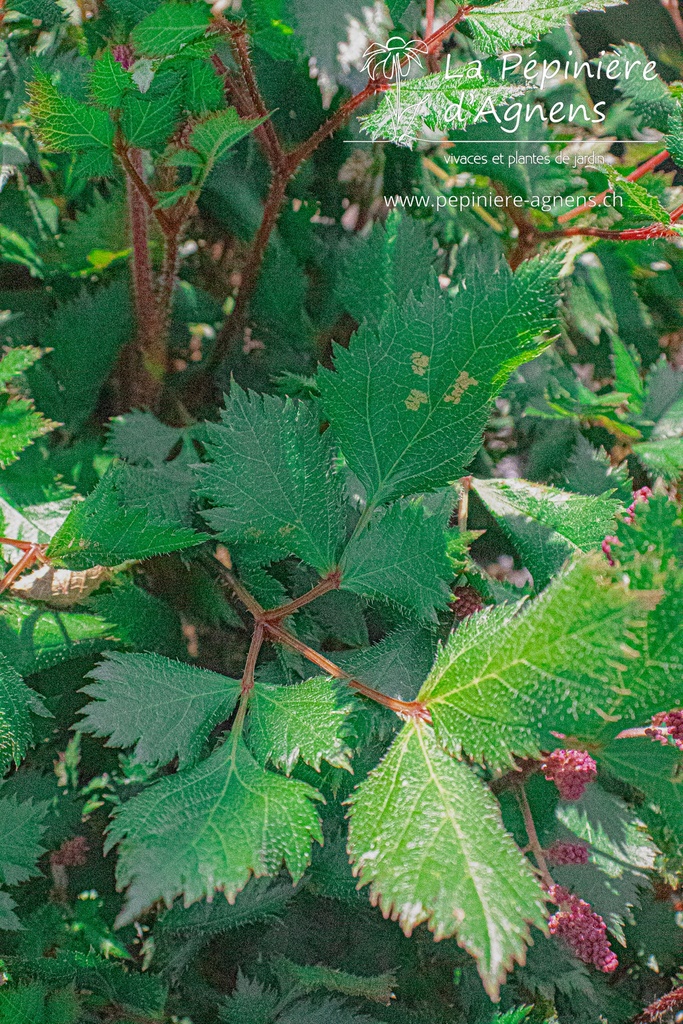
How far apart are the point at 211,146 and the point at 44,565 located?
22 centimetres

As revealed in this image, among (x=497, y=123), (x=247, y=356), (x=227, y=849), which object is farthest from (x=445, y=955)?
(x=497, y=123)

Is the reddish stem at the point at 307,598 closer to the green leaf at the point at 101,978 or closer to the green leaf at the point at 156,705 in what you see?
the green leaf at the point at 156,705

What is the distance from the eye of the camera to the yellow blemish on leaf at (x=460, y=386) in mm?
379

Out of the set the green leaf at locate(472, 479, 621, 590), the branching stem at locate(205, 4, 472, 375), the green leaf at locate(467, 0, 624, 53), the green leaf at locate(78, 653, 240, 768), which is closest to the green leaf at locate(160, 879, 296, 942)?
the green leaf at locate(78, 653, 240, 768)

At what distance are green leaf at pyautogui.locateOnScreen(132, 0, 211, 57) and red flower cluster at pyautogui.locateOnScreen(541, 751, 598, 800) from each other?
0.37 m

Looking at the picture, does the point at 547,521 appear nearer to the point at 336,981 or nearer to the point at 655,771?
the point at 655,771

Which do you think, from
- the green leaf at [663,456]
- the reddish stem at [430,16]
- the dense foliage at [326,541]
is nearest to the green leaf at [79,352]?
the dense foliage at [326,541]

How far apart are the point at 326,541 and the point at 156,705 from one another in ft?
0.35

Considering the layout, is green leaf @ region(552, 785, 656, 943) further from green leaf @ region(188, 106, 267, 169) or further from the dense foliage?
green leaf @ region(188, 106, 267, 169)

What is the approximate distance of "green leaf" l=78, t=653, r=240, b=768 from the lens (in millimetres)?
363

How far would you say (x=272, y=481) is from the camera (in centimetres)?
40

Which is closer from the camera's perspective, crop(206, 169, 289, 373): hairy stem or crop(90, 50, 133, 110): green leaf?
crop(90, 50, 133, 110): green leaf

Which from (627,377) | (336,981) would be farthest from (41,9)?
(336,981)

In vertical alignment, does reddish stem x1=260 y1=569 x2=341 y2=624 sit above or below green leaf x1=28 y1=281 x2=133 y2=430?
→ below
